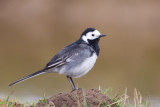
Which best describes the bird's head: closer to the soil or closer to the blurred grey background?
the soil

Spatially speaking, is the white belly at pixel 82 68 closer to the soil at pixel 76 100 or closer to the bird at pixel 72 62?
the bird at pixel 72 62

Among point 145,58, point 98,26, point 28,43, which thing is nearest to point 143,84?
point 145,58

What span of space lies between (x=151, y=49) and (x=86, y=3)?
28.9 feet

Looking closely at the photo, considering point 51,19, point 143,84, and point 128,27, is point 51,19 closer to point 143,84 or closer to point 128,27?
point 128,27

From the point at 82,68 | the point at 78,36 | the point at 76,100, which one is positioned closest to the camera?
the point at 76,100

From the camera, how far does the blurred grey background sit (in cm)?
1481

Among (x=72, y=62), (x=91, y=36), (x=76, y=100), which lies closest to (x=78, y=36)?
(x=91, y=36)

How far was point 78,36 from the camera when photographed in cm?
2183

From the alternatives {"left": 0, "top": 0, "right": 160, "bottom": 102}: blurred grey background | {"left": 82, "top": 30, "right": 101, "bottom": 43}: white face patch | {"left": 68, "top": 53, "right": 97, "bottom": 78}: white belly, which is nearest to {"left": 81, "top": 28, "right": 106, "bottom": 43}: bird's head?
{"left": 82, "top": 30, "right": 101, "bottom": 43}: white face patch

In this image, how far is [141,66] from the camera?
1755 centimetres

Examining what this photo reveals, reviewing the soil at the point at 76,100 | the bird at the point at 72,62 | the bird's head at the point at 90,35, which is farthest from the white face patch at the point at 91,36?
the soil at the point at 76,100

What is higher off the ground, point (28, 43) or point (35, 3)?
point (35, 3)

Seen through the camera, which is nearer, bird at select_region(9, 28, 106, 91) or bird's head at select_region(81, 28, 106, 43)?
bird at select_region(9, 28, 106, 91)

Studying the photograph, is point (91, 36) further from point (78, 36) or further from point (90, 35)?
point (78, 36)
